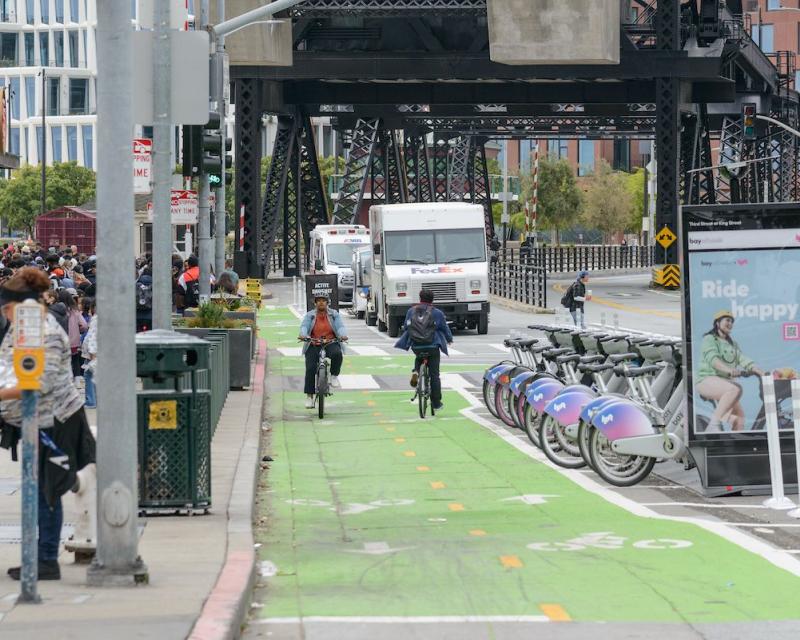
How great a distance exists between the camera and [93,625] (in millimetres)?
8445

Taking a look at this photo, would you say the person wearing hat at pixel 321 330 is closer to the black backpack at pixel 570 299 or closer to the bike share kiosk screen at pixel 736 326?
the bike share kiosk screen at pixel 736 326

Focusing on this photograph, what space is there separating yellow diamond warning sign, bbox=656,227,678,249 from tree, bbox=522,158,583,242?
63192mm

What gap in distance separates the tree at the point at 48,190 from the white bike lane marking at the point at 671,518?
10470 cm

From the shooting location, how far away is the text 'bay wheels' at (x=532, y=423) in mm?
17938

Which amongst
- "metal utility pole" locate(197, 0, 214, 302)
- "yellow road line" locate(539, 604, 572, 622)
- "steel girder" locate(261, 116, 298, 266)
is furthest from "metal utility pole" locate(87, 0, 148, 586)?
"steel girder" locate(261, 116, 298, 266)

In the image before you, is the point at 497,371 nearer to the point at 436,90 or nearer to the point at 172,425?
the point at 172,425

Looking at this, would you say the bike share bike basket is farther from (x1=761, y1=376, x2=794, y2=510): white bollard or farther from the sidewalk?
(x1=761, y1=376, x2=794, y2=510): white bollard

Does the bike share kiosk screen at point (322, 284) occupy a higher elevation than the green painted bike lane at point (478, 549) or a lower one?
higher

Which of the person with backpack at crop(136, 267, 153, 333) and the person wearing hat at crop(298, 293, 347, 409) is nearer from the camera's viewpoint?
the person wearing hat at crop(298, 293, 347, 409)

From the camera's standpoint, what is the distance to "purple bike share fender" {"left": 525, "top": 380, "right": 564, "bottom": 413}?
56.6ft

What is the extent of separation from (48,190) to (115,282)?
373 ft

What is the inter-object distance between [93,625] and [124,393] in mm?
1514

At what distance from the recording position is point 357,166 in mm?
75500

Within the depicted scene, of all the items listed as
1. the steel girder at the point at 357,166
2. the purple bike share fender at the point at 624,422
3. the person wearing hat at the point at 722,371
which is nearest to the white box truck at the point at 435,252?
the purple bike share fender at the point at 624,422
